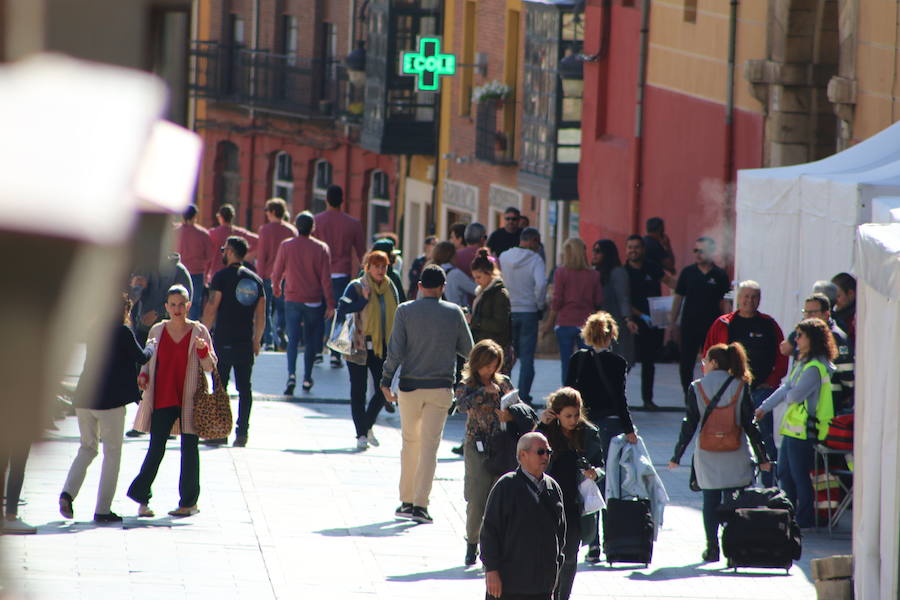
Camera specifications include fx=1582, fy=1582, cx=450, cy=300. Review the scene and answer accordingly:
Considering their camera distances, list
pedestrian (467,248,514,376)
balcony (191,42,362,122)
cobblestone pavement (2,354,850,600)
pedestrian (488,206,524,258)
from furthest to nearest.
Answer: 1. balcony (191,42,362,122)
2. pedestrian (488,206,524,258)
3. pedestrian (467,248,514,376)
4. cobblestone pavement (2,354,850,600)

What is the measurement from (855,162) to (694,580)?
222 inches

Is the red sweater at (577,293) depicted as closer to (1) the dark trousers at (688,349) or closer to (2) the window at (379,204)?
(1) the dark trousers at (688,349)

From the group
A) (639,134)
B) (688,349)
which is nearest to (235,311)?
(688,349)

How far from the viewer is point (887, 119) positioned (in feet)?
57.6

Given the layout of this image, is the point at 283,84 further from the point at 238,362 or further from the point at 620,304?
the point at 238,362

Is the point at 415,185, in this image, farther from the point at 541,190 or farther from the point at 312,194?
the point at 541,190

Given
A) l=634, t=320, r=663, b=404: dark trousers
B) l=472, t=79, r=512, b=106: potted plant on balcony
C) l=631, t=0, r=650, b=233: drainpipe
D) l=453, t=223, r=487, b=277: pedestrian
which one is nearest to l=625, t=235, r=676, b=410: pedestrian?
l=634, t=320, r=663, b=404: dark trousers

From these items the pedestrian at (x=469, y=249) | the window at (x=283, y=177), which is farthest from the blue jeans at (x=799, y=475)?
the window at (x=283, y=177)

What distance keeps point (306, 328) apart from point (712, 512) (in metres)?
A: 7.28

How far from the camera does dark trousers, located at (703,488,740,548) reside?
33.3ft

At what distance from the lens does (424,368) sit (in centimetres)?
1074

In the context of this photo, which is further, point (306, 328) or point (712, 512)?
point (306, 328)

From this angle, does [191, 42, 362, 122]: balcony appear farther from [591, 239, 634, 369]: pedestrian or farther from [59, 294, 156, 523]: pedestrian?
[59, 294, 156, 523]: pedestrian

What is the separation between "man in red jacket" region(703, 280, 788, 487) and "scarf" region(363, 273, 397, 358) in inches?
109
